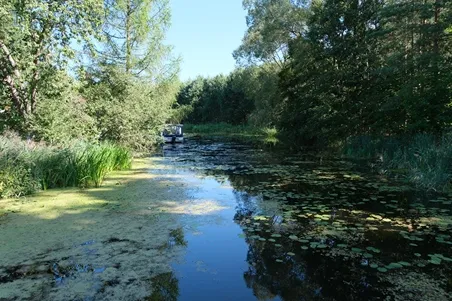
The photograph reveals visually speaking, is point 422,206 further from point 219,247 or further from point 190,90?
point 190,90

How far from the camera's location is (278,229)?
4891 millimetres

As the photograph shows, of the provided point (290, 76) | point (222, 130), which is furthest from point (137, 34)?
point (222, 130)

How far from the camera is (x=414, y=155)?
30.9ft

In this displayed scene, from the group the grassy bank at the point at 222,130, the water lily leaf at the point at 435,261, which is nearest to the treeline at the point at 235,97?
the grassy bank at the point at 222,130

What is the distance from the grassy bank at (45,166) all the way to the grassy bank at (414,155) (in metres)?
7.88

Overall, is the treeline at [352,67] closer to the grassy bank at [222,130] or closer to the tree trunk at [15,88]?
the grassy bank at [222,130]

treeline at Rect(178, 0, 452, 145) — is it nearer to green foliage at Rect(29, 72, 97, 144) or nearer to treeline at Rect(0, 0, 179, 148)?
treeline at Rect(0, 0, 179, 148)

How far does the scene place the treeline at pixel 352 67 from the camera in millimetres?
10133

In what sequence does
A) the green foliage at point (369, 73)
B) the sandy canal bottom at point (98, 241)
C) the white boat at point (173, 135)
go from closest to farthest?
1. the sandy canal bottom at point (98, 241)
2. the green foliage at point (369, 73)
3. the white boat at point (173, 135)

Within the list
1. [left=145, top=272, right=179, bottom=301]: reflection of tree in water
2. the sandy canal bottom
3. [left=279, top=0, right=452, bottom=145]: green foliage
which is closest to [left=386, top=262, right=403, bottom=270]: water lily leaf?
the sandy canal bottom

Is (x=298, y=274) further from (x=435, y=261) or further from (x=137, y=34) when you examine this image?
(x=137, y=34)

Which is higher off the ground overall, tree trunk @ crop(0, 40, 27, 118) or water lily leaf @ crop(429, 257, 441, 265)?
tree trunk @ crop(0, 40, 27, 118)

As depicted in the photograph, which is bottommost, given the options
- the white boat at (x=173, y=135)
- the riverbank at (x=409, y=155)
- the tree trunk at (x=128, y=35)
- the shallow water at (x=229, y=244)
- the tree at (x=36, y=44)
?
the shallow water at (x=229, y=244)

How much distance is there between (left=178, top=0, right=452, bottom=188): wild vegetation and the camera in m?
9.90
